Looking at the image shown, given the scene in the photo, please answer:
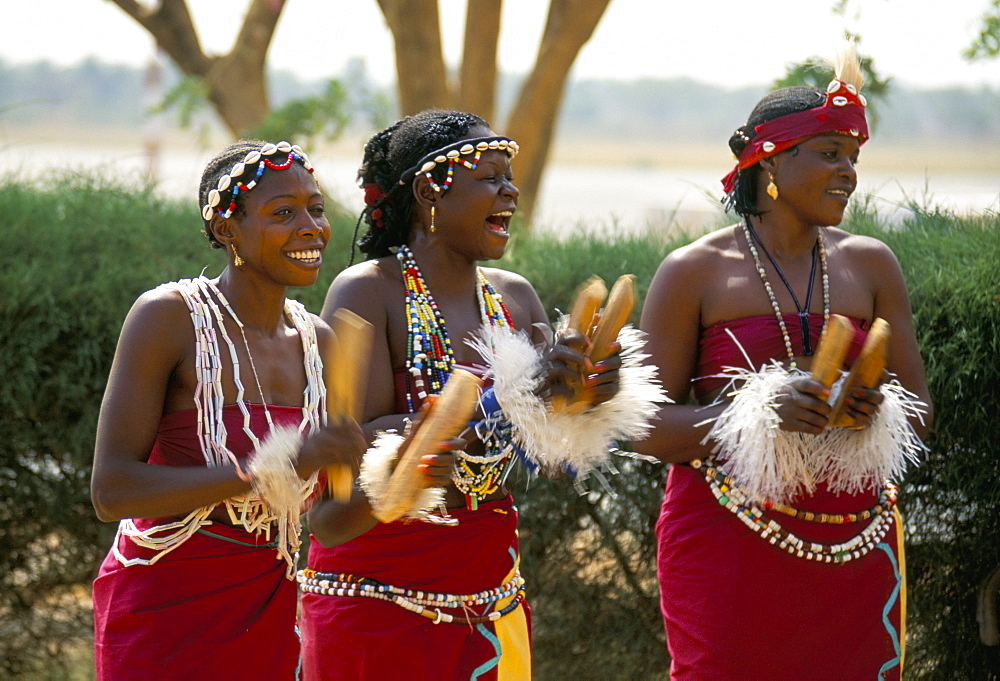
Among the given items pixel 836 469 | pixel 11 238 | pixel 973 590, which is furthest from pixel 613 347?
pixel 11 238

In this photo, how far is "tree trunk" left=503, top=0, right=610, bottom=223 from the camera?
799cm

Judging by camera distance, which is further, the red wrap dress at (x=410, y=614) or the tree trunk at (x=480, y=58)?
the tree trunk at (x=480, y=58)

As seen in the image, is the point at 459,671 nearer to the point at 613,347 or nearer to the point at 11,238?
the point at 613,347

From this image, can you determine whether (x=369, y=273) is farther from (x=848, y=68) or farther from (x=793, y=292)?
(x=848, y=68)

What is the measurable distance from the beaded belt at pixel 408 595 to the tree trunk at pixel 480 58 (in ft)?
17.3

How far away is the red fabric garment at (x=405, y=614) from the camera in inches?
122

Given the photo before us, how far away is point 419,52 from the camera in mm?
7887

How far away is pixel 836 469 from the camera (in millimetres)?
3295

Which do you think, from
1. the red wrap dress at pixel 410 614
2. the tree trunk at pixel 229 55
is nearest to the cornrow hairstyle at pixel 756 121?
the red wrap dress at pixel 410 614

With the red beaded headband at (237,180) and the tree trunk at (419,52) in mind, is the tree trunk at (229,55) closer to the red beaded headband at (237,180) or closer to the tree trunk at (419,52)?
the tree trunk at (419,52)

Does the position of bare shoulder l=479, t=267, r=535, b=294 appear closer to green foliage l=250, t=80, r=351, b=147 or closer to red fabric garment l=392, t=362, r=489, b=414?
red fabric garment l=392, t=362, r=489, b=414

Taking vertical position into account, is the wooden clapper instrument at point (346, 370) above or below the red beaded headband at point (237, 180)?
below

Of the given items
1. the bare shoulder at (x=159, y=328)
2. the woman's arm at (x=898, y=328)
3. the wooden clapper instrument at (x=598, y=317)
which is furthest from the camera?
the woman's arm at (x=898, y=328)

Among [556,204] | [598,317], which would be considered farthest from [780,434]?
[556,204]
